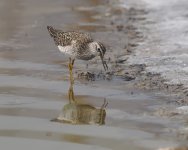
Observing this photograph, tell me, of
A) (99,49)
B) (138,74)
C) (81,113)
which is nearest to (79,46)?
(99,49)

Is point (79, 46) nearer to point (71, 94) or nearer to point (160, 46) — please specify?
point (71, 94)

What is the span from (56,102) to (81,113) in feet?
1.86

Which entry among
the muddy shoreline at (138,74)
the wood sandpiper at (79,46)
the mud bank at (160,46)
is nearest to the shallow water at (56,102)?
the muddy shoreline at (138,74)

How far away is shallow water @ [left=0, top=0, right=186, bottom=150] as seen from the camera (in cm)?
758

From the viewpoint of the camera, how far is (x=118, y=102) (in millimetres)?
9406

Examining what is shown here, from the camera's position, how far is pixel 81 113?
29.4 ft

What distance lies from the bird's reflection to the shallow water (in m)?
0.09

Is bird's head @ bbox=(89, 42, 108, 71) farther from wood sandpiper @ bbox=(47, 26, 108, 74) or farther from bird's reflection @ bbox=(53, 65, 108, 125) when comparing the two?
bird's reflection @ bbox=(53, 65, 108, 125)

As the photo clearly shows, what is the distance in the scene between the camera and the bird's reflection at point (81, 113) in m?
8.50

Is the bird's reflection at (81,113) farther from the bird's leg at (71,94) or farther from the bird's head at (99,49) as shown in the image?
the bird's head at (99,49)

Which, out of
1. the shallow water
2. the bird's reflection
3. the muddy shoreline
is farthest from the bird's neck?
the bird's reflection

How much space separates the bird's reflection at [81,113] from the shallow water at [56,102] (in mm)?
95

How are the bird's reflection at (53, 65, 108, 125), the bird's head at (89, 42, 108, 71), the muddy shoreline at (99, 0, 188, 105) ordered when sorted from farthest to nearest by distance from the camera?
the bird's head at (89, 42, 108, 71) < the muddy shoreline at (99, 0, 188, 105) < the bird's reflection at (53, 65, 108, 125)

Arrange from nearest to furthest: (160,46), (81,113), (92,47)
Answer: (81,113) → (92,47) → (160,46)
